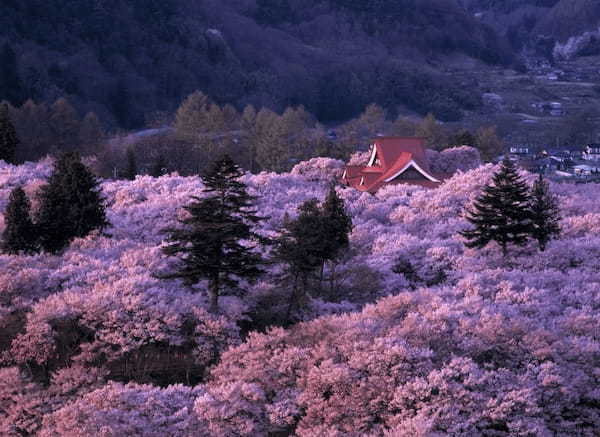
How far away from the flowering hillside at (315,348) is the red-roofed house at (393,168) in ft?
84.8

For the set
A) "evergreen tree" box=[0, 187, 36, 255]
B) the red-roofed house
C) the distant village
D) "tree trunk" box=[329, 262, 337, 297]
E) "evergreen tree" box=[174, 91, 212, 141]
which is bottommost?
the distant village

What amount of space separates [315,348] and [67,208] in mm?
16339

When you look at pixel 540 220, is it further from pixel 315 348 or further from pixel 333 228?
pixel 315 348

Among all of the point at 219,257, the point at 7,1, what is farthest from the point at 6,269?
the point at 7,1

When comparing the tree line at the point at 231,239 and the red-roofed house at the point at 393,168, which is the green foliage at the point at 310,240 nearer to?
the tree line at the point at 231,239

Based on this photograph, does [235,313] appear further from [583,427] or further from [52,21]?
[52,21]

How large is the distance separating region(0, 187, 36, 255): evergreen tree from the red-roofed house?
31.3 m

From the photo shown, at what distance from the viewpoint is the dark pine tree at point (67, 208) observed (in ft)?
108

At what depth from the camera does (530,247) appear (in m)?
33.8

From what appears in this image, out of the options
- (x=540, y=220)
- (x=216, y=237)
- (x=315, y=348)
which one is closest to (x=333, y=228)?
(x=216, y=237)

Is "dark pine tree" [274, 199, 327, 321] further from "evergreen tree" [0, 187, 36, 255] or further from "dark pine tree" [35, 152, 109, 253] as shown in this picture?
"evergreen tree" [0, 187, 36, 255]

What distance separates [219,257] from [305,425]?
9.03 m

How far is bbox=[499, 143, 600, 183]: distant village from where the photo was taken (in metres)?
126

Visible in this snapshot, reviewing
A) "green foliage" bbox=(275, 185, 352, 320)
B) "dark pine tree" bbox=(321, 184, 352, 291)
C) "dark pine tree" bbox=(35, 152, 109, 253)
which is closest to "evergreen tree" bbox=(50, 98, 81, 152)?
"dark pine tree" bbox=(35, 152, 109, 253)
